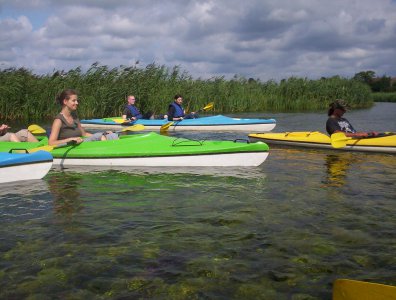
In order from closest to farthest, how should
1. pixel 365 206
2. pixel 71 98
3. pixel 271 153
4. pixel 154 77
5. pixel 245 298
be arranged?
pixel 245 298 → pixel 365 206 → pixel 71 98 → pixel 271 153 → pixel 154 77

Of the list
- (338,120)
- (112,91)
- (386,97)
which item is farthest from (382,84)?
(338,120)

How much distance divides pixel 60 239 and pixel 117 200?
129 cm

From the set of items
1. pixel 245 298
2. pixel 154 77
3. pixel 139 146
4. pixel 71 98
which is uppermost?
pixel 154 77

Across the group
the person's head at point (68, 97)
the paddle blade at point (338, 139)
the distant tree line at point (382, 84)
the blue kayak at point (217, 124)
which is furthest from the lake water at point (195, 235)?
the distant tree line at point (382, 84)

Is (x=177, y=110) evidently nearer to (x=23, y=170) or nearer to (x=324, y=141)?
(x=324, y=141)

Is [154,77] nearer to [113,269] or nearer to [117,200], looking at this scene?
[117,200]

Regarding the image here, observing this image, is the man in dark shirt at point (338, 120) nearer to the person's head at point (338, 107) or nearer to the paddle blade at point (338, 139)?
the person's head at point (338, 107)

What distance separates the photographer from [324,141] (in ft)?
28.8

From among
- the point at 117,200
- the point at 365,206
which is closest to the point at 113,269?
the point at 117,200

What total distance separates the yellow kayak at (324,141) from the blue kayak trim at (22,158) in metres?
5.54

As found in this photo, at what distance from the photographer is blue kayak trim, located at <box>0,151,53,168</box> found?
5371mm

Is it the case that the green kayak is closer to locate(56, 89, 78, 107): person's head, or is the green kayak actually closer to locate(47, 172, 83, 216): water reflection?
locate(47, 172, 83, 216): water reflection

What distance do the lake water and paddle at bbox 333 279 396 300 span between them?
745 mm

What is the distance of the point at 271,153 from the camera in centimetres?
848
